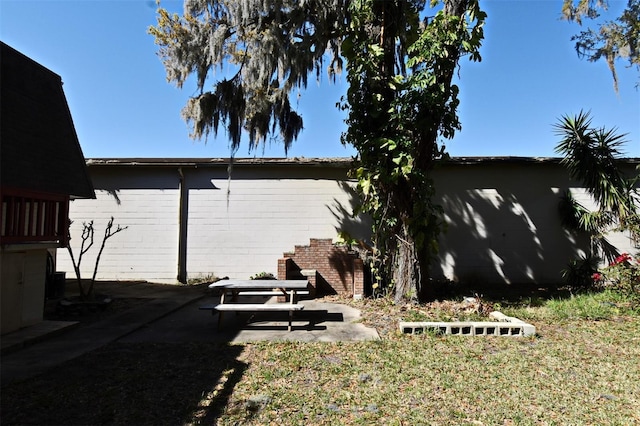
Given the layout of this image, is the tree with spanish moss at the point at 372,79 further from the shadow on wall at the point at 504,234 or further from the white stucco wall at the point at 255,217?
the shadow on wall at the point at 504,234

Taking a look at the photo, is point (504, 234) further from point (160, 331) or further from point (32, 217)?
point (32, 217)

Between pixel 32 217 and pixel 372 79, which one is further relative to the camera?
pixel 372 79

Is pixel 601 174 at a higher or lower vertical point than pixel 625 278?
higher

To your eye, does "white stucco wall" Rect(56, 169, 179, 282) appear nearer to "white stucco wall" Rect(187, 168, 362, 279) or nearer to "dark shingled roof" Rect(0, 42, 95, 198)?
"white stucco wall" Rect(187, 168, 362, 279)

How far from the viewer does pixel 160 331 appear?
6.26 meters

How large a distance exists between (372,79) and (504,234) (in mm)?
6384

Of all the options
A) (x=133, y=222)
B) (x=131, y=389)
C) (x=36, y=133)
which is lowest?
(x=131, y=389)

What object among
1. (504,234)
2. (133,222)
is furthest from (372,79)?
(133,222)

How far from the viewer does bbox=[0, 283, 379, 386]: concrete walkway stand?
197 inches

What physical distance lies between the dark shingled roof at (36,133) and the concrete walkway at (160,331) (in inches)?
90.9

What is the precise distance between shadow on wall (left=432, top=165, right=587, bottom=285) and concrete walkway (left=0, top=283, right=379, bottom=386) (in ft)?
15.4

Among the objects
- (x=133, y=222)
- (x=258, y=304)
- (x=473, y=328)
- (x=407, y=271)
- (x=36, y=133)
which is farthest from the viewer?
(x=133, y=222)

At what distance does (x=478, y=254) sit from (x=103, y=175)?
11531 mm

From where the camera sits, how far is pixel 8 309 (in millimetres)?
5785
